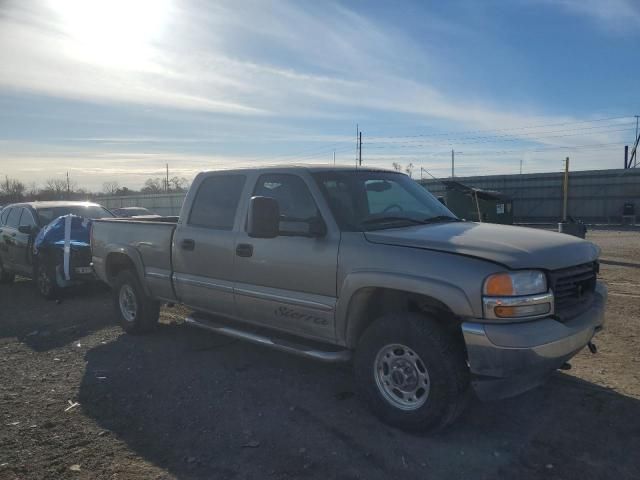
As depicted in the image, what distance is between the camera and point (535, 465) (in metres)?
3.27

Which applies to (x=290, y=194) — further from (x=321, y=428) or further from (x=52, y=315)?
(x=52, y=315)

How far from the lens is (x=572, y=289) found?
147 inches

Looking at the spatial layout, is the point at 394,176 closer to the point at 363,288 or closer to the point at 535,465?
the point at 363,288

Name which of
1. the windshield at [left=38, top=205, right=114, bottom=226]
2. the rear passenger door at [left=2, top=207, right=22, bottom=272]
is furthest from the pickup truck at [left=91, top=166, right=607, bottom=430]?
the rear passenger door at [left=2, top=207, right=22, bottom=272]

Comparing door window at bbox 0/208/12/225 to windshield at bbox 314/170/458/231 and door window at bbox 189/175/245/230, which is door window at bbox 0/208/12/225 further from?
windshield at bbox 314/170/458/231

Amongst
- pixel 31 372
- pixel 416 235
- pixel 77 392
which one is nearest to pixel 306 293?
pixel 416 235

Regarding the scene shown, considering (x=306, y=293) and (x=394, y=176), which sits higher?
(x=394, y=176)

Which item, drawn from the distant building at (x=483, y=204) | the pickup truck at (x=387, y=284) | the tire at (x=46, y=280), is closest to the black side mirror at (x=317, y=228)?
the pickup truck at (x=387, y=284)

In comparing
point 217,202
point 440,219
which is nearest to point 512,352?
point 440,219

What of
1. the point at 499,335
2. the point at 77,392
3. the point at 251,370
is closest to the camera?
the point at 499,335

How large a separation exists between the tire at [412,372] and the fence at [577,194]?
2690 cm

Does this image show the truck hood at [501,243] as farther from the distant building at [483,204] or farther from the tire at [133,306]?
the distant building at [483,204]

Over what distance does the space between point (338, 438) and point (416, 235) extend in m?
1.58

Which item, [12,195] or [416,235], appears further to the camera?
[12,195]
